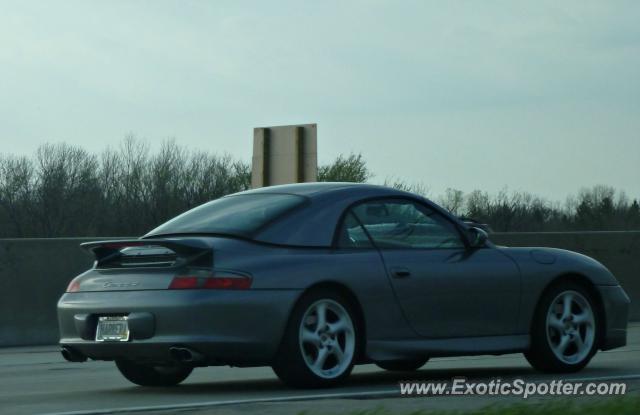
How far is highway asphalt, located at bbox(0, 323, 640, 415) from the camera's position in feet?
25.2

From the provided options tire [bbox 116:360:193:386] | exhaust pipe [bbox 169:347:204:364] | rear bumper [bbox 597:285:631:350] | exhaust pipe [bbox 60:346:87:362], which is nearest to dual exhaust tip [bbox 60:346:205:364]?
exhaust pipe [bbox 169:347:204:364]

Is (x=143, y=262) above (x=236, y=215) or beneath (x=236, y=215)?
beneath

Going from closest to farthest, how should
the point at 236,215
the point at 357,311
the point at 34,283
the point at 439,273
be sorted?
1. the point at 357,311
2. the point at 236,215
3. the point at 439,273
4. the point at 34,283

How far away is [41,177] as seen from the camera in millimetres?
71250

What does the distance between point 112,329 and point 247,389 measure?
39.6 inches

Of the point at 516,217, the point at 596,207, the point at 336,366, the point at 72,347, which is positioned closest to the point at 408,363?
the point at 336,366

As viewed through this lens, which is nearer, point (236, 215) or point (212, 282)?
point (212, 282)

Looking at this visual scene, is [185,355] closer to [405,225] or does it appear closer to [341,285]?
[341,285]

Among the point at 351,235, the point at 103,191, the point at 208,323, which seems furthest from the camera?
the point at 103,191

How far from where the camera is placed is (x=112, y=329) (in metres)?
8.62

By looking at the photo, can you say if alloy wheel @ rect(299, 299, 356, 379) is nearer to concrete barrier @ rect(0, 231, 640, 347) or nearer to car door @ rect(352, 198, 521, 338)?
car door @ rect(352, 198, 521, 338)

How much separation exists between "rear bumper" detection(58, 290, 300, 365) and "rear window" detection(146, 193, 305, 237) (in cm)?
55

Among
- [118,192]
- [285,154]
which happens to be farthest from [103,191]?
[285,154]

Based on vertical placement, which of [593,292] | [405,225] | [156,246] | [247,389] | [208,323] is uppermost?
[405,225]
